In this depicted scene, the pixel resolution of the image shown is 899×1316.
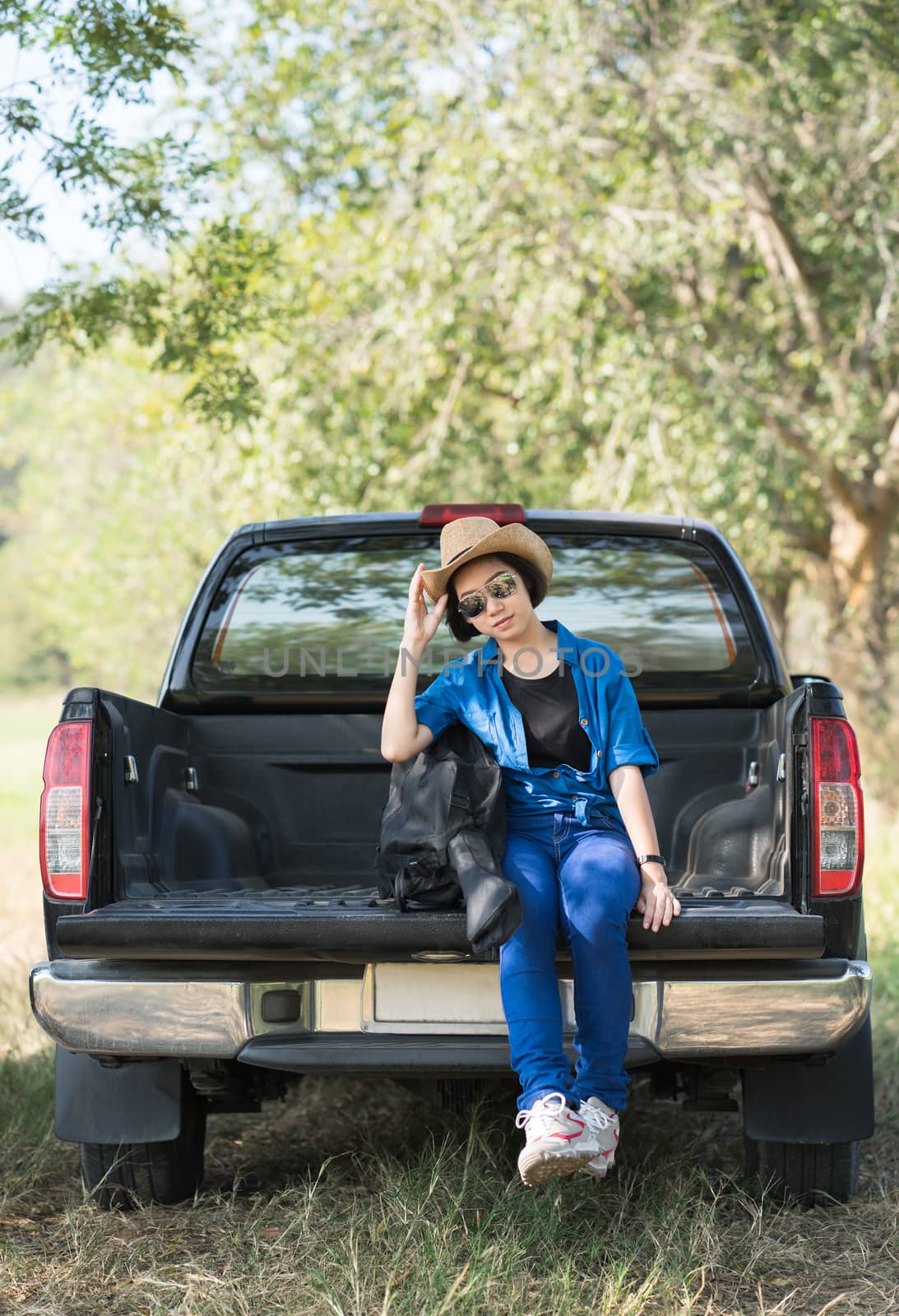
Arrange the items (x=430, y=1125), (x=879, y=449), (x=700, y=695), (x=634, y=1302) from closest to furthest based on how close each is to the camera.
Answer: (x=634, y=1302) → (x=700, y=695) → (x=430, y=1125) → (x=879, y=449)

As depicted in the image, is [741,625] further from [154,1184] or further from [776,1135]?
[154,1184]

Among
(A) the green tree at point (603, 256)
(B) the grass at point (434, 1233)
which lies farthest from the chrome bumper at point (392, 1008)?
(A) the green tree at point (603, 256)

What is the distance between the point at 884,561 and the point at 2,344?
8.41 m

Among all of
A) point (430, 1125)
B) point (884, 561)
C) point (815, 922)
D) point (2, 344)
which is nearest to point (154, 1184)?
point (430, 1125)

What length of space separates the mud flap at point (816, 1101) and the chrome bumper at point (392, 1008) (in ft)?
1.26

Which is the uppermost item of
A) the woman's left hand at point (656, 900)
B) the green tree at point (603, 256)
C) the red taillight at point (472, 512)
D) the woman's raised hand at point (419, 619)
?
the green tree at point (603, 256)

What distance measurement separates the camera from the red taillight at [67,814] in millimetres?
3184

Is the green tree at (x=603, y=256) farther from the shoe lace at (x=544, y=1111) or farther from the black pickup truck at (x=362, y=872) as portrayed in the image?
the shoe lace at (x=544, y=1111)

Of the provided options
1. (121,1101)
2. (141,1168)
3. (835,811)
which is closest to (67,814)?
(121,1101)

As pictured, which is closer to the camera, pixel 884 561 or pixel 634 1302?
pixel 634 1302

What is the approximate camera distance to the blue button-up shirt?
11.0ft

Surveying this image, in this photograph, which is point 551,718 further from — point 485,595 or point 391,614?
point 391,614

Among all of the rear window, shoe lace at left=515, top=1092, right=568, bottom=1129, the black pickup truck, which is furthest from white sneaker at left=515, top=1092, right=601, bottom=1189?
the rear window

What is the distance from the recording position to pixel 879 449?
33.9 feet
